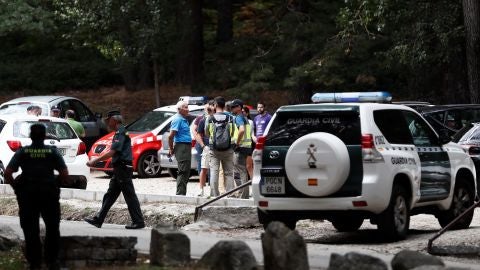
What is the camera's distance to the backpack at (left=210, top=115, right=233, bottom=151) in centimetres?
2020

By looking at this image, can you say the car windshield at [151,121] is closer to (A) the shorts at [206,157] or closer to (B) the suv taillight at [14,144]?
(B) the suv taillight at [14,144]

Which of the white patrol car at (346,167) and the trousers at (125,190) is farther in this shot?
the trousers at (125,190)

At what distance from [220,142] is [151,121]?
323 inches

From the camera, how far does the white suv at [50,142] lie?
23.7 meters

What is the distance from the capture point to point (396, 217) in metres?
16.0

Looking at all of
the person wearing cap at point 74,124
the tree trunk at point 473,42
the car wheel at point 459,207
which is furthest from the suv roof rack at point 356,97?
the tree trunk at point 473,42

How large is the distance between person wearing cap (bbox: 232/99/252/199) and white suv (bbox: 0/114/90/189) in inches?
143

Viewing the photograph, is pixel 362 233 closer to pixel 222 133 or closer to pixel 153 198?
pixel 222 133

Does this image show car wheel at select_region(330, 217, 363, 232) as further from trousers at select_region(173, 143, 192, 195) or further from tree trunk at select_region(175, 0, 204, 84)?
tree trunk at select_region(175, 0, 204, 84)

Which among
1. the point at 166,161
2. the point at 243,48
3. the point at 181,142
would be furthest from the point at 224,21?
the point at 181,142

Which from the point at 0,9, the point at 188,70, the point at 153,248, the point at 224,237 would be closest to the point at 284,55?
the point at 188,70

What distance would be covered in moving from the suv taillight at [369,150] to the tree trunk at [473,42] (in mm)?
15802

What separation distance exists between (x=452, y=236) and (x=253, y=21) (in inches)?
1108

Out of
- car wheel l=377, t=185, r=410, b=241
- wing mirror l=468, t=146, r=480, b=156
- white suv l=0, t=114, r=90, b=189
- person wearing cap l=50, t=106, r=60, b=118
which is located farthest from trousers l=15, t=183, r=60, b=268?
person wearing cap l=50, t=106, r=60, b=118
